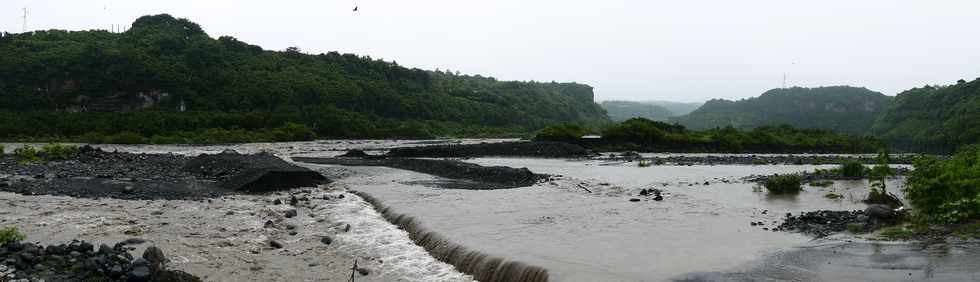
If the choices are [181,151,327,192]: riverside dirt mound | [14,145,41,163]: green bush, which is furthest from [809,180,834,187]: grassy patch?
[14,145,41,163]: green bush

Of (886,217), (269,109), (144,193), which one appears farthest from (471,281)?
(269,109)

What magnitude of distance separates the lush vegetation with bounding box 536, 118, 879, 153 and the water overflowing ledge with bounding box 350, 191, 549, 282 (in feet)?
169

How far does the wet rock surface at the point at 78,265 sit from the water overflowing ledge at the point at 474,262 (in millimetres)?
5196

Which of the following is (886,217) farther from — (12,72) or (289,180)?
(12,72)

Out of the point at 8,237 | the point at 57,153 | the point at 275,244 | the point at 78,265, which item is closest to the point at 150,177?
the point at 57,153

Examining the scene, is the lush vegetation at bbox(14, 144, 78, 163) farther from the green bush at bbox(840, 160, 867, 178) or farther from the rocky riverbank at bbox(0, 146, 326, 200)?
the green bush at bbox(840, 160, 867, 178)

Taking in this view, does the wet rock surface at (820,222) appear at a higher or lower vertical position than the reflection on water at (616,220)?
higher

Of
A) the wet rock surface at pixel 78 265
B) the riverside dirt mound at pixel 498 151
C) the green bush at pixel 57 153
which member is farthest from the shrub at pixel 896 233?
the green bush at pixel 57 153

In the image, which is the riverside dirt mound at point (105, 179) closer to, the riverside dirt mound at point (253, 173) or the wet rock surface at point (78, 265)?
the riverside dirt mound at point (253, 173)

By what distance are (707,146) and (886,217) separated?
173 feet

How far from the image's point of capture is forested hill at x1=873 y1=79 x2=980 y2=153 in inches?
3034

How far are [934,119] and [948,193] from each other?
98602 mm

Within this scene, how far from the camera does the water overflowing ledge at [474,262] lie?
1209cm

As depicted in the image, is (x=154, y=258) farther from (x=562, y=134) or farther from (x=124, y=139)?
(x=124, y=139)
